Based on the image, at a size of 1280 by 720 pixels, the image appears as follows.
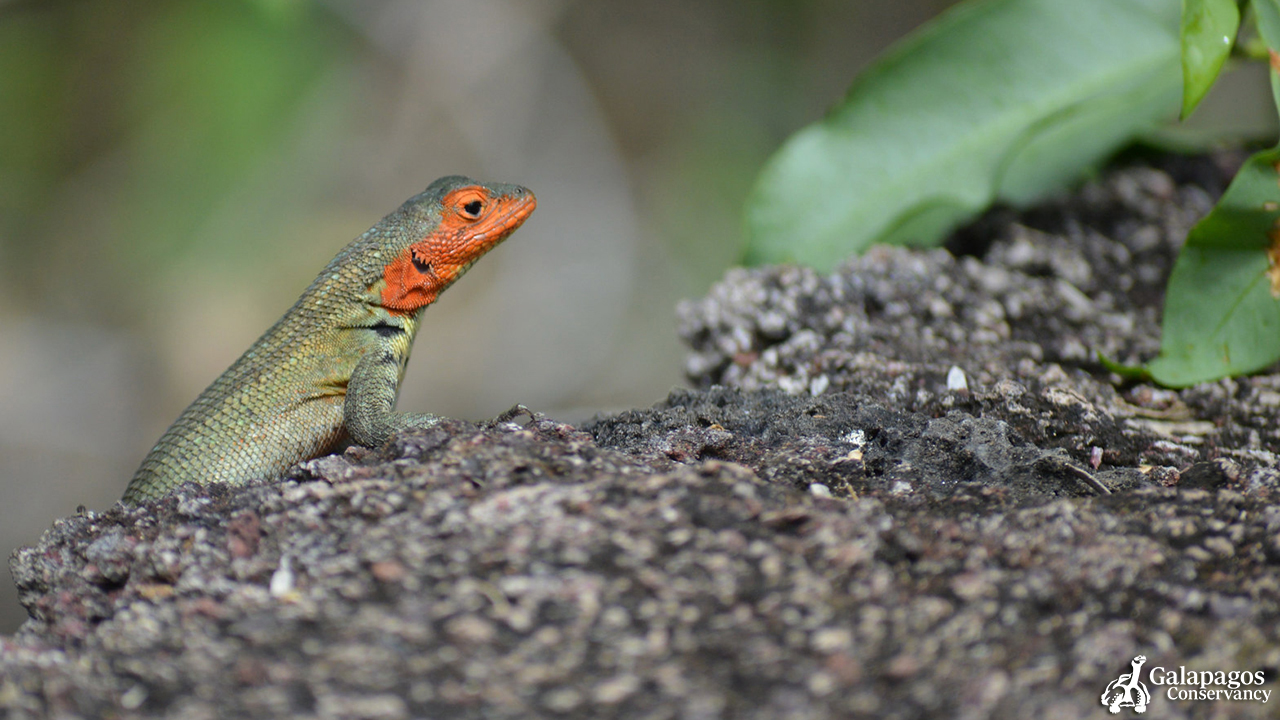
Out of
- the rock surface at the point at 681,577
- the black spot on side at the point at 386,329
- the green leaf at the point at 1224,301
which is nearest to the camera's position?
the rock surface at the point at 681,577

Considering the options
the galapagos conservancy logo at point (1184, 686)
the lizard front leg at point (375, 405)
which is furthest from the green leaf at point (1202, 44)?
the lizard front leg at point (375, 405)

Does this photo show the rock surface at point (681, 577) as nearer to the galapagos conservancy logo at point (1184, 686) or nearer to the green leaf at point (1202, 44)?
the galapagos conservancy logo at point (1184, 686)

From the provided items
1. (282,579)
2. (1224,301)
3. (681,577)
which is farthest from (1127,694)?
(1224,301)

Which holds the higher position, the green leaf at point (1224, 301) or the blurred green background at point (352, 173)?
the blurred green background at point (352, 173)

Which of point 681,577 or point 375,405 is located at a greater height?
point 375,405

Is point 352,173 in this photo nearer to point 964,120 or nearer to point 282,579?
point 964,120

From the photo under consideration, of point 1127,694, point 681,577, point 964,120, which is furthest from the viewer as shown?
point 964,120

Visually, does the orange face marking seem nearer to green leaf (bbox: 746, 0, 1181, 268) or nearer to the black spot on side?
the black spot on side
